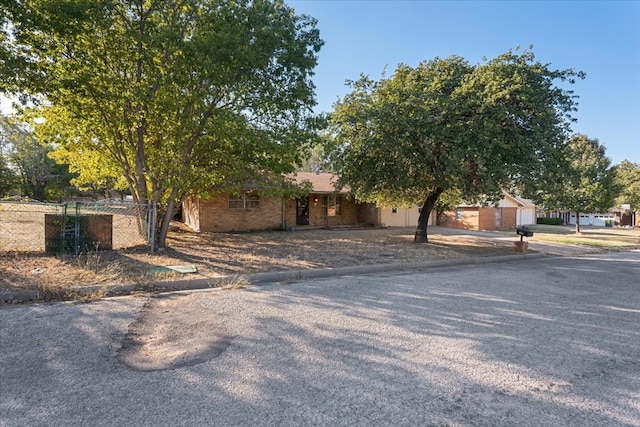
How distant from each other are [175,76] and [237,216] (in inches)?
391

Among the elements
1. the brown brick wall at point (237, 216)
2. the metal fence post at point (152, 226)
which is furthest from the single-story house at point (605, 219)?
the metal fence post at point (152, 226)

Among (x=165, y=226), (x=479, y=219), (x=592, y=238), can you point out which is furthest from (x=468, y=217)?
(x=165, y=226)

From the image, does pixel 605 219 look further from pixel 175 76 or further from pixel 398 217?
pixel 175 76

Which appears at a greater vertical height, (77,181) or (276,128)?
(276,128)

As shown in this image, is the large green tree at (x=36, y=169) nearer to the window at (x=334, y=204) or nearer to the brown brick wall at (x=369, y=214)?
the window at (x=334, y=204)

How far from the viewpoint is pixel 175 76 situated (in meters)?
9.44

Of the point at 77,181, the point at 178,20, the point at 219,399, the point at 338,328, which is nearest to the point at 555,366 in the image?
the point at 338,328

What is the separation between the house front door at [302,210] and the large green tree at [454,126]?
330 inches

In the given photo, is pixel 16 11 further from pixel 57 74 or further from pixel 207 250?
pixel 207 250

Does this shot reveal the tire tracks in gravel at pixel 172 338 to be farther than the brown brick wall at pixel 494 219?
No

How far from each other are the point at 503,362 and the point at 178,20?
11.2 metres

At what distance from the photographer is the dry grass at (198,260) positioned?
6426mm

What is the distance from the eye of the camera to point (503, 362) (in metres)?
3.80

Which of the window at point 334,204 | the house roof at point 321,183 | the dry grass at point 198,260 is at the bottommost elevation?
the dry grass at point 198,260
